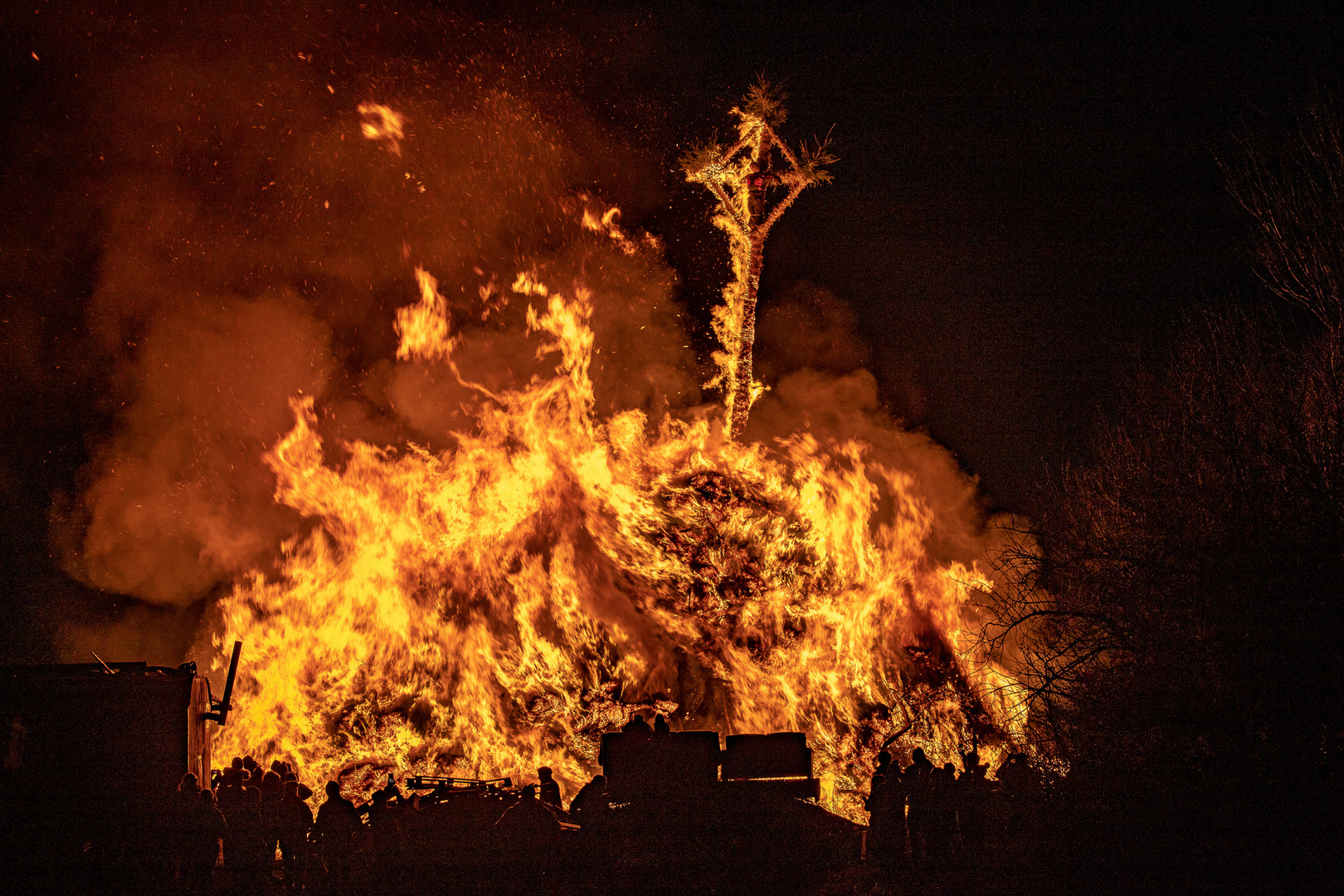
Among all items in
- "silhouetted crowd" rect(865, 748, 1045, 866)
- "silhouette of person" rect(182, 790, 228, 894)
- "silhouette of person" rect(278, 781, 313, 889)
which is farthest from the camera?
"silhouetted crowd" rect(865, 748, 1045, 866)

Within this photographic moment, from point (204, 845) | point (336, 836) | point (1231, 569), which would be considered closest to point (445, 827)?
point (336, 836)

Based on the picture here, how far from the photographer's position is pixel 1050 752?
29.0 feet

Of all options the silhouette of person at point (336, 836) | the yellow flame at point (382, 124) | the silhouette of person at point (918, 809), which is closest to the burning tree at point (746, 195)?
the yellow flame at point (382, 124)

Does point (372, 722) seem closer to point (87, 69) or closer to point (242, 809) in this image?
point (242, 809)

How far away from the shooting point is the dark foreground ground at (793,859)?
5.12m

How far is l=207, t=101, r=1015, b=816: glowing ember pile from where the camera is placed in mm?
9109

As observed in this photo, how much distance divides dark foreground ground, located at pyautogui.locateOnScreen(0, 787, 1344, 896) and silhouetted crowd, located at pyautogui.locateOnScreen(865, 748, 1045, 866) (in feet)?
0.08

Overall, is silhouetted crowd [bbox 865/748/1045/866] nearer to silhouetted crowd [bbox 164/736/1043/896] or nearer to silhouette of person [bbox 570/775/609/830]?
silhouetted crowd [bbox 164/736/1043/896]

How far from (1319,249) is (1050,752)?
5.70 meters

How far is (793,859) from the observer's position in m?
5.31

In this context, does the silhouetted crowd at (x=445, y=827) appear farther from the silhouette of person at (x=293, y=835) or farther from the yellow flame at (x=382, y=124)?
the yellow flame at (x=382, y=124)

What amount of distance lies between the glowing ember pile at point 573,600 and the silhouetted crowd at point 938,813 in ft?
11.7

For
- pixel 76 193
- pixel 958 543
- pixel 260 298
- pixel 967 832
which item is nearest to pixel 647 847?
pixel 967 832

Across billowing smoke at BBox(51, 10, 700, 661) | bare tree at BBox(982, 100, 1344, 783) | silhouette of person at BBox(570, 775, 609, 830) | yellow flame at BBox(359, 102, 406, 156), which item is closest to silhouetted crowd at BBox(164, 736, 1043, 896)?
silhouette of person at BBox(570, 775, 609, 830)
